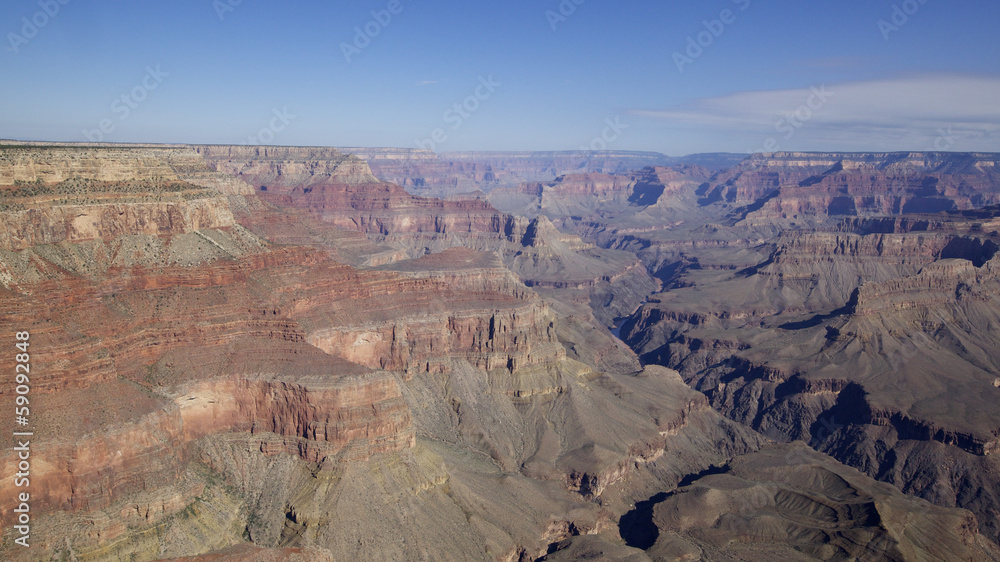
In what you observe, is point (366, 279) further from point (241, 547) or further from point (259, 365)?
point (241, 547)

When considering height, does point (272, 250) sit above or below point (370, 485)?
above

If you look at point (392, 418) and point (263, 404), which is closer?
point (263, 404)

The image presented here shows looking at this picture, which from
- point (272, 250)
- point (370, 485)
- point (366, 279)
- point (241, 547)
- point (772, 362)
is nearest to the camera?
point (241, 547)

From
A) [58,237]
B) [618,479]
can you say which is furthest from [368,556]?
[58,237]

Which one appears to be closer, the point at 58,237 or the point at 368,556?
the point at 368,556

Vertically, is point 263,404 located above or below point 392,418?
above

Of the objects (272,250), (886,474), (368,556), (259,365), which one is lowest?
(886,474)

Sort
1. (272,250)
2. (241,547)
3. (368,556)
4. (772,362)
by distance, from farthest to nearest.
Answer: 1. (772,362)
2. (272,250)
3. (368,556)
4. (241,547)

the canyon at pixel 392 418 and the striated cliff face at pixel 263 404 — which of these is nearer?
the striated cliff face at pixel 263 404

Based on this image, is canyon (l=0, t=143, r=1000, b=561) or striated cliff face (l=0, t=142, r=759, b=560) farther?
canyon (l=0, t=143, r=1000, b=561)
